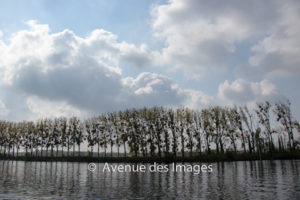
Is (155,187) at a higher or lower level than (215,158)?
higher

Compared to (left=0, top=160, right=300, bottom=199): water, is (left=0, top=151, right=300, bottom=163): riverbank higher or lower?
lower

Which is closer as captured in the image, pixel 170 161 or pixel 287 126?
pixel 170 161

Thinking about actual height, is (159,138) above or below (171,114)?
below

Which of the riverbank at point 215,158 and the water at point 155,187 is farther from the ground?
the water at point 155,187

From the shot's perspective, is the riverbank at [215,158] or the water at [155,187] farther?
the riverbank at [215,158]

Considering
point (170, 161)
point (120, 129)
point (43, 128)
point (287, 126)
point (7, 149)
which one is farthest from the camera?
point (7, 149)

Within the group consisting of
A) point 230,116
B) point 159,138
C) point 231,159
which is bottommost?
point 231,159

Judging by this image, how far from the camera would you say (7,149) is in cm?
11044

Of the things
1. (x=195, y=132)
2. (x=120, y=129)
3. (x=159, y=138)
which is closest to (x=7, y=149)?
(x=120, y=129)

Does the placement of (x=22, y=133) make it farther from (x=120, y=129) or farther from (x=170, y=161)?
(x=170, y=161)

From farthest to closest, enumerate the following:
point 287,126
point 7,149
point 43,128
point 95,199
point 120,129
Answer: point 7,149 → point 43,128 → point 120,129 → point 287,126 → point 95,199

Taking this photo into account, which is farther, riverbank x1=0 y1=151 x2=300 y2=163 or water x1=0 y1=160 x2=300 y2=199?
riverbank x1=0 y1=151 x2=300 y2=163

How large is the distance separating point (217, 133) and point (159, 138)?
761 inches

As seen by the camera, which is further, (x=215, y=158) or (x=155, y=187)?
(x=215, y=158)
